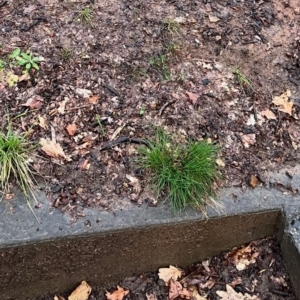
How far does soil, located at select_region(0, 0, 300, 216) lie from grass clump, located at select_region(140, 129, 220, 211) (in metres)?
0.10

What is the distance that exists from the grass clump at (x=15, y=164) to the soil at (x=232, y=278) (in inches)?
30.6

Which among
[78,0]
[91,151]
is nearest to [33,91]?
[91,151]

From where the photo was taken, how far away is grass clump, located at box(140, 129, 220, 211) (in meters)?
2.92

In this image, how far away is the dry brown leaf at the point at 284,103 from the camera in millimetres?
3479

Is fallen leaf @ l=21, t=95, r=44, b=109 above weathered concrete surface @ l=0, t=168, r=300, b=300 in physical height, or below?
above

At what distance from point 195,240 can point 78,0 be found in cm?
202

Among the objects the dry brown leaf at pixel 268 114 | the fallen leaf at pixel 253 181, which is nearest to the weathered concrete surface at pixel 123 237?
the fallen leaf at pixel 253 181

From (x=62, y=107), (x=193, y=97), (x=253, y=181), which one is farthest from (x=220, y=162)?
(x=62, y=107)

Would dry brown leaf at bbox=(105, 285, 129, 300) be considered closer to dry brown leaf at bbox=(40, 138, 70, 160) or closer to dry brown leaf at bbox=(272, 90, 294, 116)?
dry brown leaf at bbox=(40, 138, 70, 160)

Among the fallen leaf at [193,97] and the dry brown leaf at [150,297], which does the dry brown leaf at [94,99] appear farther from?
the dry brown leaf at [150,297]

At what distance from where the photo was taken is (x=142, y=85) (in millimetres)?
3436

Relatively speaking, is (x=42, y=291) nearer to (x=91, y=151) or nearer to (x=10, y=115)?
(x=91, y=151)

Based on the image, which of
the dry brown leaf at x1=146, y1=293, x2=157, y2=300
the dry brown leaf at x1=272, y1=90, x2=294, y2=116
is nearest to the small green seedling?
the dry brown leaf at x1=272, y1=90, x2=294, y2=116

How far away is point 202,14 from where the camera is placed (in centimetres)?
396
